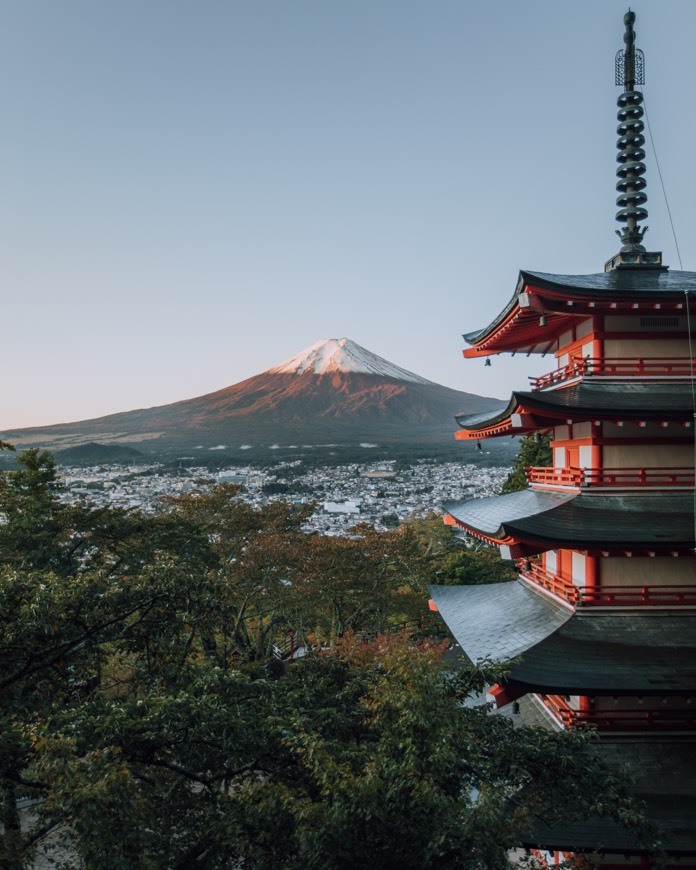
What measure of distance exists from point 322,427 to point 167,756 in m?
103

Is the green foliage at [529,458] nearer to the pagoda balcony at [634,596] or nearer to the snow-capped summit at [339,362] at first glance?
the pagoda balcony at [634,596]

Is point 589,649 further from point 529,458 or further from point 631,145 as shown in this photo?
point 529,458

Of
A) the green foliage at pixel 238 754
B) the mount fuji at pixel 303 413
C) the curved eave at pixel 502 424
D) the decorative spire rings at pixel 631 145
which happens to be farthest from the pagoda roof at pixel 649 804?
the mount fuji at pixel 303 413

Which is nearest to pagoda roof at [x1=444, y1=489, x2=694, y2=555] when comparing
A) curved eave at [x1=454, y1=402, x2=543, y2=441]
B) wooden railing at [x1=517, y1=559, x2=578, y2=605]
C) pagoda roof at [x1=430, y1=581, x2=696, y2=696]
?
wooden railing at [x1=517, y1=559, x2=578, y2=605]

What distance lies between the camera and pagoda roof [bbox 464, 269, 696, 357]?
8.37m

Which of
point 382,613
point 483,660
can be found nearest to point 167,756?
point 483,660

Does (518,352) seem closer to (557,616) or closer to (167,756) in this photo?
(557,616)

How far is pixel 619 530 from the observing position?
816 centimetres

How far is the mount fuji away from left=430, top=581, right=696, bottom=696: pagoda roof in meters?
88.0

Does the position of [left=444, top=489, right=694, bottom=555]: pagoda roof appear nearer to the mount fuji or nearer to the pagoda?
the pagoda

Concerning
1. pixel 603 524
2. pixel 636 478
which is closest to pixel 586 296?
pixel 636 478

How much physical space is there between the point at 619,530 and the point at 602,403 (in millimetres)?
1836

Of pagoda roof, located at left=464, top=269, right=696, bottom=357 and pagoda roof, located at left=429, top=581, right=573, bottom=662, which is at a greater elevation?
pagoda roof, located at left=464, top=269, right=696, bottom=357

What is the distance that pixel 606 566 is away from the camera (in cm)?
880
